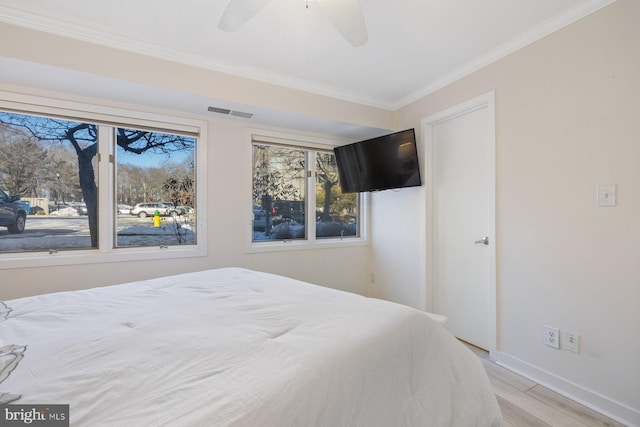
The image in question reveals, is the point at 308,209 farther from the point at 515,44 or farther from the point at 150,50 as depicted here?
the point at 515,44

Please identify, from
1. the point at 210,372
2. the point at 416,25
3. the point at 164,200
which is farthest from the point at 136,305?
the point at 416,25

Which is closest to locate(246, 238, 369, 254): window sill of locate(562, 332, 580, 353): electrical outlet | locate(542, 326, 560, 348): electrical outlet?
locate(542, 326, 560, 348): electrical outlet

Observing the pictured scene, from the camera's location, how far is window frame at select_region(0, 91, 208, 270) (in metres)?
2.11

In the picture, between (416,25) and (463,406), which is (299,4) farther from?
(463,406)

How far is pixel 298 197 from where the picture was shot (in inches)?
133

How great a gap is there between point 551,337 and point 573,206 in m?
0.88

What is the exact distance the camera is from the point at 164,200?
2.67m

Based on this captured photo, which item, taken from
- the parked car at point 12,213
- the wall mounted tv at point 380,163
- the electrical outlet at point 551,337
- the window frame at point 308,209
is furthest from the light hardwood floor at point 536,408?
the parked car at point 12,213

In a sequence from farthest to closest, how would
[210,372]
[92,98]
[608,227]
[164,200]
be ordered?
[164,200]
[92,98]
[608,227]
[210,372]

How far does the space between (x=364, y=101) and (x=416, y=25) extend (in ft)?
3.77

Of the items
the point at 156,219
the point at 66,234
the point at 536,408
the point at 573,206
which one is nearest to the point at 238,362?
the point at 536,408

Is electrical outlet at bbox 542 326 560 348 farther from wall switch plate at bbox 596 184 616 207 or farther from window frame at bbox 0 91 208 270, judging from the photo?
window frame at bbox 0 91 208 270

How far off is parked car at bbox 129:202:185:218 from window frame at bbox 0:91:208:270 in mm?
178

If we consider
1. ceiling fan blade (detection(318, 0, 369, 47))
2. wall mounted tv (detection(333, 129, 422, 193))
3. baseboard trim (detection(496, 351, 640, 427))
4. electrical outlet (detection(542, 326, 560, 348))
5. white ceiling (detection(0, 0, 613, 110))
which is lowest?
baseboard trim (detection(496, 351, 640, 427))
